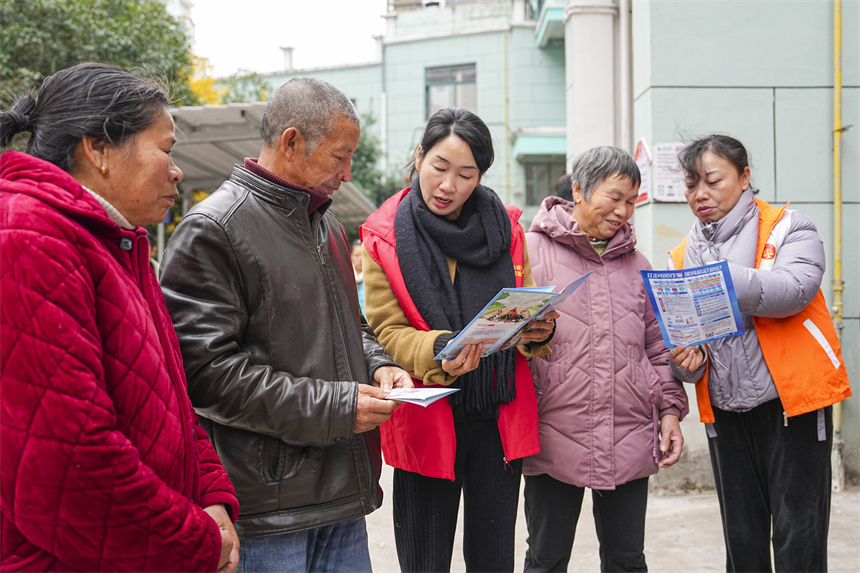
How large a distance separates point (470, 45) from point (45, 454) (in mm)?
17078

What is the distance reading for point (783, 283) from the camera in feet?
7.97

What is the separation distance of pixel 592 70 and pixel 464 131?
4.10 meters

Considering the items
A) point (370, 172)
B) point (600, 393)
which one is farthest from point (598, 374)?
point (370, 172)

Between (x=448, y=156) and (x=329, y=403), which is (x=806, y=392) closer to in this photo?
(x=448, y=156)

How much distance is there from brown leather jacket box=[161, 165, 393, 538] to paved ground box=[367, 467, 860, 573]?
212 cm

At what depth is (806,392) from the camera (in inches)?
97.3

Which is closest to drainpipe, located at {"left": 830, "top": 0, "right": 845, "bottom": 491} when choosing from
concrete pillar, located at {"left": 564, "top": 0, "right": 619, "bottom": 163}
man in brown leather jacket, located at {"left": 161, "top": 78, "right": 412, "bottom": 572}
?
concrete pillar, located at {"left": 564, "top": 0, "right": 619, "bottom": 163}

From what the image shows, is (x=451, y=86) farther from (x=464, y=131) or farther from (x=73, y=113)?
(x=73, y=113)

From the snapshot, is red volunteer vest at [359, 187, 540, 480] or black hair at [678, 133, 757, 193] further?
black hair at [678, 133, 757, 193]

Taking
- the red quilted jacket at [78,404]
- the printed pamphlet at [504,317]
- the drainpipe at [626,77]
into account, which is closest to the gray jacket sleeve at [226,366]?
the red quilted jacket at [78,404]

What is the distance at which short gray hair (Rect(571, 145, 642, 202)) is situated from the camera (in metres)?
2.53

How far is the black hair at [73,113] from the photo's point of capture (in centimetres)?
129

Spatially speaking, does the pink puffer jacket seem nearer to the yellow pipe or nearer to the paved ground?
the paved ground

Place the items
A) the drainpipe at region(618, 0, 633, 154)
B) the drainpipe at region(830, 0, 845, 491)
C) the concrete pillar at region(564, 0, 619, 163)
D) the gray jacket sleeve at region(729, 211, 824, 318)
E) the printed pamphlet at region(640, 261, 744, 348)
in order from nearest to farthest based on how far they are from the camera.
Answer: the printed pamphlet at region(640, 261, 744, 348) → the gray jacket sleeve at region(729, 211, 824, 318) → the drainpipe at region(830, 0, 845, 491) → the drainpipe at region(618, 0, 633, 154) → the concrete pillar at region(564, 0, 619, 163)
